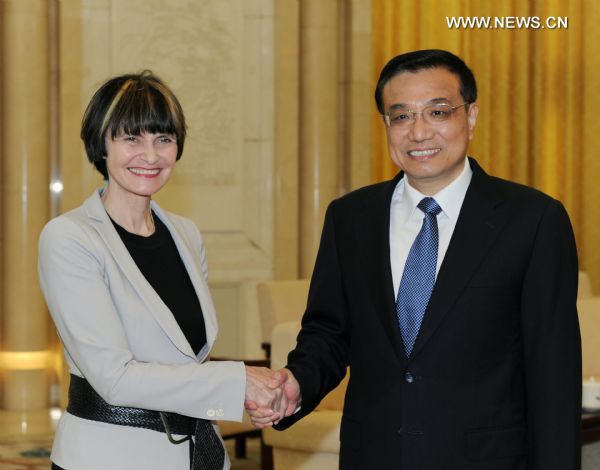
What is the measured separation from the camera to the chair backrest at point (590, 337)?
5375 millimetres

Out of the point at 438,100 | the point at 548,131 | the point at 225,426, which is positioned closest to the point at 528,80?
the point at 548,131

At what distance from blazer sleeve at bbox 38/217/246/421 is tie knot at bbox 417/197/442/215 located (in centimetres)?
69

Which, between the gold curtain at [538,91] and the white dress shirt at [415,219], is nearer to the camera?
the white dress shirt at [415,219]

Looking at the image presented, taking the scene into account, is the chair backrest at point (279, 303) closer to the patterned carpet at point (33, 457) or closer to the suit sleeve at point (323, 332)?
the patterned carpet at point (33, 457)

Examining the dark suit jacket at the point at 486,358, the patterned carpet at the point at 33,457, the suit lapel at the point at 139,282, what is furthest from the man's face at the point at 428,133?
the patterned carpet at the point at 33,457

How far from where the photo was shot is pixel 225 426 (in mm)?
5609

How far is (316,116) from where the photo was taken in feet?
26.8

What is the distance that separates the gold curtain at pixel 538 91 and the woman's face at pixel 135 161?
6.41 meters

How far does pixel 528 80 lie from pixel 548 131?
0.56 m

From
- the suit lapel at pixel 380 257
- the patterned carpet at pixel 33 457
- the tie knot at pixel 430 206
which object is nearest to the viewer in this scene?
the suit lapel at pixel 380 257

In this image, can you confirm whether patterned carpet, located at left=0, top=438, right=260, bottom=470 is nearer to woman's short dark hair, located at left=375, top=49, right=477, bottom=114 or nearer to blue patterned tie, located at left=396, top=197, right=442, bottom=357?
blue patterned tie, located at left=396, top=197, right=442, bottom=357

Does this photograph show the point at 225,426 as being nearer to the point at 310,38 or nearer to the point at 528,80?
the point at 310,38

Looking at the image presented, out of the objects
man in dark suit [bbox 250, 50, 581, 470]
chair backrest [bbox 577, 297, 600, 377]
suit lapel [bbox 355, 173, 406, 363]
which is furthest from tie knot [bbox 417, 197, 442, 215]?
chair backrest [bbox 577, 297, 600, 377]

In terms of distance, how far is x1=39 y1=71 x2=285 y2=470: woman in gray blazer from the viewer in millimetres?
2557
